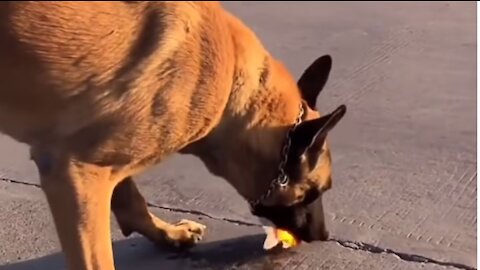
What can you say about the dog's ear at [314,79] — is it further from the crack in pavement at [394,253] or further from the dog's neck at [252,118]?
the crack in pavement at [394,253]


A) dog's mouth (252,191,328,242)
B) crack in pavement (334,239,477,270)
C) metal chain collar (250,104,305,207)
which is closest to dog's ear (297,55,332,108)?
metal chain collar (250,104,305,207)

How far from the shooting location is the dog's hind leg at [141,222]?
12.7ft

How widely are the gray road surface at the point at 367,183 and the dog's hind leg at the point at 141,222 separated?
57mm

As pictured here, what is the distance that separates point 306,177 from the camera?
3648 mm

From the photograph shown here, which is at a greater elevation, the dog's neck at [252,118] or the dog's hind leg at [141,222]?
the dog's neck at [252,118]

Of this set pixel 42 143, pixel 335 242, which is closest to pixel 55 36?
pixel 42 143

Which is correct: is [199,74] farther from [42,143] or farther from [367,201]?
[367,201]

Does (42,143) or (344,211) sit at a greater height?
(42,143)

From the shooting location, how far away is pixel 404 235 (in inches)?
158

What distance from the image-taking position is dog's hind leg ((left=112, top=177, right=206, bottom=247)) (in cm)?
387

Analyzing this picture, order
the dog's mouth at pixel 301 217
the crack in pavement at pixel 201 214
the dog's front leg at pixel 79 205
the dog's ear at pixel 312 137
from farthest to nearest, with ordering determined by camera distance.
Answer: the crack in pavement at pixel 201 214
the dog's mouth at pixel 301 217
the dog's ear at pixel 312 137
the dog's front leg at pixel 79 205

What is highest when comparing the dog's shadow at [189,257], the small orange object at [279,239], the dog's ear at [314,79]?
the dog's ear at [314,79]

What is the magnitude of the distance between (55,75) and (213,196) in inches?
55.8

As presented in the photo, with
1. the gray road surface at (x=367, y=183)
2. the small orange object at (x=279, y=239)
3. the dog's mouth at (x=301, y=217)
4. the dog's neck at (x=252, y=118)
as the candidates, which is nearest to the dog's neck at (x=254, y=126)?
the dog's neck at (x=252, y=118)
